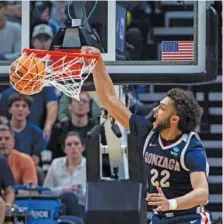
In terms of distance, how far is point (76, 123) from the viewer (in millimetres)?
12141

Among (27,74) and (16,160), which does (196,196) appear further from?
(16,160)

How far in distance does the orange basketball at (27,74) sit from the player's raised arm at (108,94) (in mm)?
366

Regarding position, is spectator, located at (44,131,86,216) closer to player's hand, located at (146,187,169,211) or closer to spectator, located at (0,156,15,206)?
spectator, located at (0,156,15,206)

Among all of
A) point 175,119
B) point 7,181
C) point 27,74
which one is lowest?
point 7,181

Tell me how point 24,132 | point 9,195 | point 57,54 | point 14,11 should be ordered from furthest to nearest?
1. point 24,132
2. point 14,11
3. point 9,195
4. point 57,54

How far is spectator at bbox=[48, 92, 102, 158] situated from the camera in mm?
12047

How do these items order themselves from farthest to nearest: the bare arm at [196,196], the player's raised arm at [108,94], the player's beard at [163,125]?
the player's raised arm at [108,94] < the player's beard at [163,125] < the bare arm at [196,196]

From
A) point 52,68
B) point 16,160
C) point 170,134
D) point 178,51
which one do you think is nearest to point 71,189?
point 16,160

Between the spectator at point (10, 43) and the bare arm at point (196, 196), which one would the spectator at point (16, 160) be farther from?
the bare arm at point (196, 196)

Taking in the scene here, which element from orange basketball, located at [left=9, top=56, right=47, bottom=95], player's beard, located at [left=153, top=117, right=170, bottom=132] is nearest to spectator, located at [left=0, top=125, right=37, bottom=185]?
orange basketball, located at [left=9, top=56, right=47, bottom=95]

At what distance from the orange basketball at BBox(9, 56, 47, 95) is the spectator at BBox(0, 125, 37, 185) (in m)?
3.37

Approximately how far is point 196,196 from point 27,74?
5.24 ft

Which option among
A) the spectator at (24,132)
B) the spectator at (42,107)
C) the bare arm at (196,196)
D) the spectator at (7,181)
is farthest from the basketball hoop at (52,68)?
the spectator at (42,107)

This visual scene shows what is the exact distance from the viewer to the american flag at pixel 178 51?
27.4 feet
